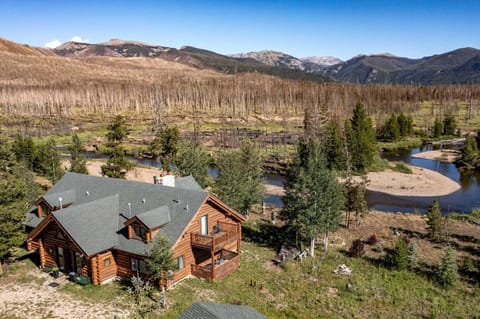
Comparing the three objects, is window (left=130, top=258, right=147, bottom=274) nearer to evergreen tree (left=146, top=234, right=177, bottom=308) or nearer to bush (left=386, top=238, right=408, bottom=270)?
evergreen tree (left=146, top=234, right=177, bottom=308)

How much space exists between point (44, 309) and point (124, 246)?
5.28m

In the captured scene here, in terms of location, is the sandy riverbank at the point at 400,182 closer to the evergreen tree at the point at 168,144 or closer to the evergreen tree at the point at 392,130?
the evergreen tree at the point at 168,144

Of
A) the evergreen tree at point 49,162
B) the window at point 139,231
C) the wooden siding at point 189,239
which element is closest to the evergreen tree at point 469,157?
the wooden siding at point 189,239

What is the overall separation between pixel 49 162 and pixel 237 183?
101ft

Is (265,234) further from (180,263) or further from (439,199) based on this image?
(439,199)

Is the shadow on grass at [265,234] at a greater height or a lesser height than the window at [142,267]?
lesser

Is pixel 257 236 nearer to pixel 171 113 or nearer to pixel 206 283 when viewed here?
pixel 206 283

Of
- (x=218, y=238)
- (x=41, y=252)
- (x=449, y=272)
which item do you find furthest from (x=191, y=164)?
(x=449, y=272)

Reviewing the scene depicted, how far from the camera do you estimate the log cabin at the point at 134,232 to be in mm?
23516

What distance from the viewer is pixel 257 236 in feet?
112

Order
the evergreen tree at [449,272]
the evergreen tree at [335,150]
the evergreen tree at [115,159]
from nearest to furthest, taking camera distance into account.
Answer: the evergreen tree at [449,272] → the evergreen tree at [115,159] → the evergreen tree at [335,150]

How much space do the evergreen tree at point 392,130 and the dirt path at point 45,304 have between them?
8532 centimetres

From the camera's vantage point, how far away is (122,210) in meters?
26.2

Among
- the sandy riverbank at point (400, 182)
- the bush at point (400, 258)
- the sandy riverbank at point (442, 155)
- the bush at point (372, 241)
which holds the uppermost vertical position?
the bush at point (400, 258)
